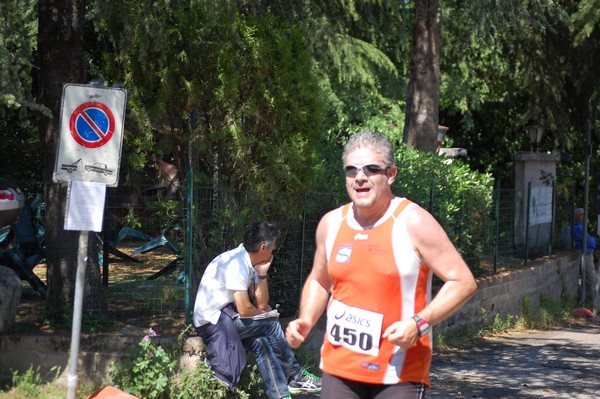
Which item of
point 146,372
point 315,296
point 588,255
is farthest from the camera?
point 588,255

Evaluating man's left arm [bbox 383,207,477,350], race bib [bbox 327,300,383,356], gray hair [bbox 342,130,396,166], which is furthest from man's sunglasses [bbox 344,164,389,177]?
race bib [bbox 327,300,383,356]

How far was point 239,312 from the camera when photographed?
7.71 m

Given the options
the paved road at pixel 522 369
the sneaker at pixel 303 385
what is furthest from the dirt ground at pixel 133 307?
the paved road at pixel 522 369

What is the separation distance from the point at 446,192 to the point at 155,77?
519 centimetres

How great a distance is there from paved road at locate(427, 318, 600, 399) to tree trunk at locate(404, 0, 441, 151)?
3508 millimetres

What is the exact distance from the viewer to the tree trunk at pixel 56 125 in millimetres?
8664

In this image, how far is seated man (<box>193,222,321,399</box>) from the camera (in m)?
7.66

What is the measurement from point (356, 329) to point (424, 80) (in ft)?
36.6

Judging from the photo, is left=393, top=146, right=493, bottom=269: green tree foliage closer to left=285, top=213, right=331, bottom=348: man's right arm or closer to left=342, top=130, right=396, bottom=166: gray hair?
left=285, top=213, right=331, bottom=348: man's right arm

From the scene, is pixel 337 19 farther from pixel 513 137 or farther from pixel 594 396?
pixel 513 137

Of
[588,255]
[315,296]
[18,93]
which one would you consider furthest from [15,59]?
[588,255]

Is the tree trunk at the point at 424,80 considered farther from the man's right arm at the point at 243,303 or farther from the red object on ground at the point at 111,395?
the red object on ground at the point at 111,395

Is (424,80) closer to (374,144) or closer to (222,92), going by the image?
(222,92)

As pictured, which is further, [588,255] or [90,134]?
[588,255]
